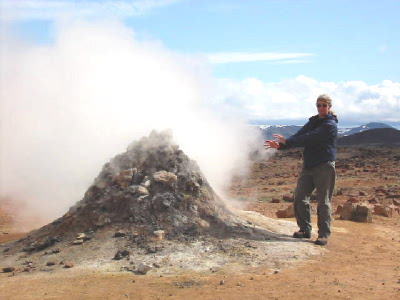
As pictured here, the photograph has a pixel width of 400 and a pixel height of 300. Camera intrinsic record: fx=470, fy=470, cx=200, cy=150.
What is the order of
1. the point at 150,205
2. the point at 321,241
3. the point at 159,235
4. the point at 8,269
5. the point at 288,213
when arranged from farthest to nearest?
the point at 288,213 → the point at 150,205 → the point at 321,241 → the point at 159,235 → the point at 8,269

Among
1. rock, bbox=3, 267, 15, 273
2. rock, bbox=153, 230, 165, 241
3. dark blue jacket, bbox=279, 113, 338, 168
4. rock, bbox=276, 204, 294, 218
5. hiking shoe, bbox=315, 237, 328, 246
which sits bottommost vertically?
rock, bbox=3, 267, 15, 273

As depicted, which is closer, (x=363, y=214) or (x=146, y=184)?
(x=146, y=184)

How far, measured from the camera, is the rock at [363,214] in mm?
8609

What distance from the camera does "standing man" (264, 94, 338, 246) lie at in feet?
19.4

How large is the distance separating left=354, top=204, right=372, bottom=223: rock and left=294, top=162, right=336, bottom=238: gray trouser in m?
2.67

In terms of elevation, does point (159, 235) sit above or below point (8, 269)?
above

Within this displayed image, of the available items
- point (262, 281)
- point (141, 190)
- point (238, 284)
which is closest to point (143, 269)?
point (238, 284)

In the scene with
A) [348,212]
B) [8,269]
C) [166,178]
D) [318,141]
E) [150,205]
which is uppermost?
[318,141]

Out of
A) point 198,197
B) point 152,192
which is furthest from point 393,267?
point 152,192

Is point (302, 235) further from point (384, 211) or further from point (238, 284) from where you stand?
point (384, 211)

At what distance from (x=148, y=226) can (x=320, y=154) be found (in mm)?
2396

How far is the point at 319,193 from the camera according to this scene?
6.14 m

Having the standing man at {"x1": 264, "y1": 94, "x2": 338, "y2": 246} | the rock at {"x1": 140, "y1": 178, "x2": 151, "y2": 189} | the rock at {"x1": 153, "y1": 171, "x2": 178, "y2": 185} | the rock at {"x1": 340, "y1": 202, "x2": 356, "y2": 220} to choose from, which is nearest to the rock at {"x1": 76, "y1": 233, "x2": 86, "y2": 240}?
the rock at {"x1": 140, "y1": 178, "x2": 151, "y2": 189}

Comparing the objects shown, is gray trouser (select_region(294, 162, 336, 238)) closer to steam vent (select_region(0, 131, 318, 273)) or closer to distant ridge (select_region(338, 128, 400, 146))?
steam vent (select_region(0, 131, 318, 273))
